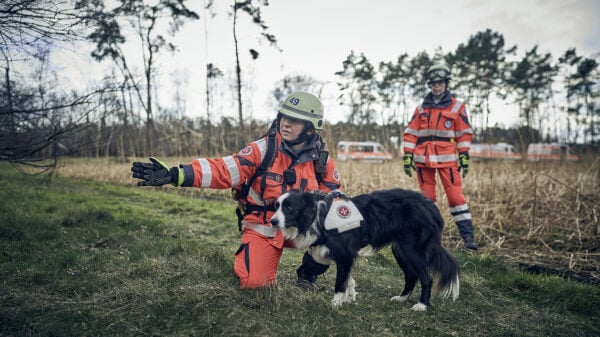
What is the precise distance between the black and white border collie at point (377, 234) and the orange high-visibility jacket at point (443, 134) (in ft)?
7.15

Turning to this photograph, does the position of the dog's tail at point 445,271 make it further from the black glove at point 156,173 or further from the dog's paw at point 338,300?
the black glove at point 156,173

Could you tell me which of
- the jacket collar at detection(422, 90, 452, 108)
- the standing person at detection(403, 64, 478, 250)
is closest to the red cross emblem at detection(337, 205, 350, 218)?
the standing person at detection(403, 64, 478, 250)

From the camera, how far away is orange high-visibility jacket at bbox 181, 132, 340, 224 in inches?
129

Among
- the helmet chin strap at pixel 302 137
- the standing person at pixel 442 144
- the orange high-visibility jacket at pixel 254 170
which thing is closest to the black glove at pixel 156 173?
the orange high-visibility jacket at pixel 254 170

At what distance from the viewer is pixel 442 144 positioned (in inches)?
215

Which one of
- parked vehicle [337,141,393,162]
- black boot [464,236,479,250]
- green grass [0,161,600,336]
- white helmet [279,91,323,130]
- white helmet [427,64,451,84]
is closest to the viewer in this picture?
green grass [0,161,600,336]

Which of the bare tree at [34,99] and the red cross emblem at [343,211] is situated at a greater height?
the bare tree at [34,99]

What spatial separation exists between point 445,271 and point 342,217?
1113 millimetres

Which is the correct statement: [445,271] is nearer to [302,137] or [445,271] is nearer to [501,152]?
[302,137]

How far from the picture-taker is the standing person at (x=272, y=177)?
11.3ft

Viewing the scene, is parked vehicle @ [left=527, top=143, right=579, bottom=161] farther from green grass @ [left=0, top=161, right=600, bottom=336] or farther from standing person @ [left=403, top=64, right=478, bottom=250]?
green grass @ [left=0, top=161, right=600, bottom=336]

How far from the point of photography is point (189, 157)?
1090cm

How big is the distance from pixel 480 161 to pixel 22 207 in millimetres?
10840

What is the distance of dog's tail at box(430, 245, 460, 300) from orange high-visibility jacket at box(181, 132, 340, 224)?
4.08 ft
